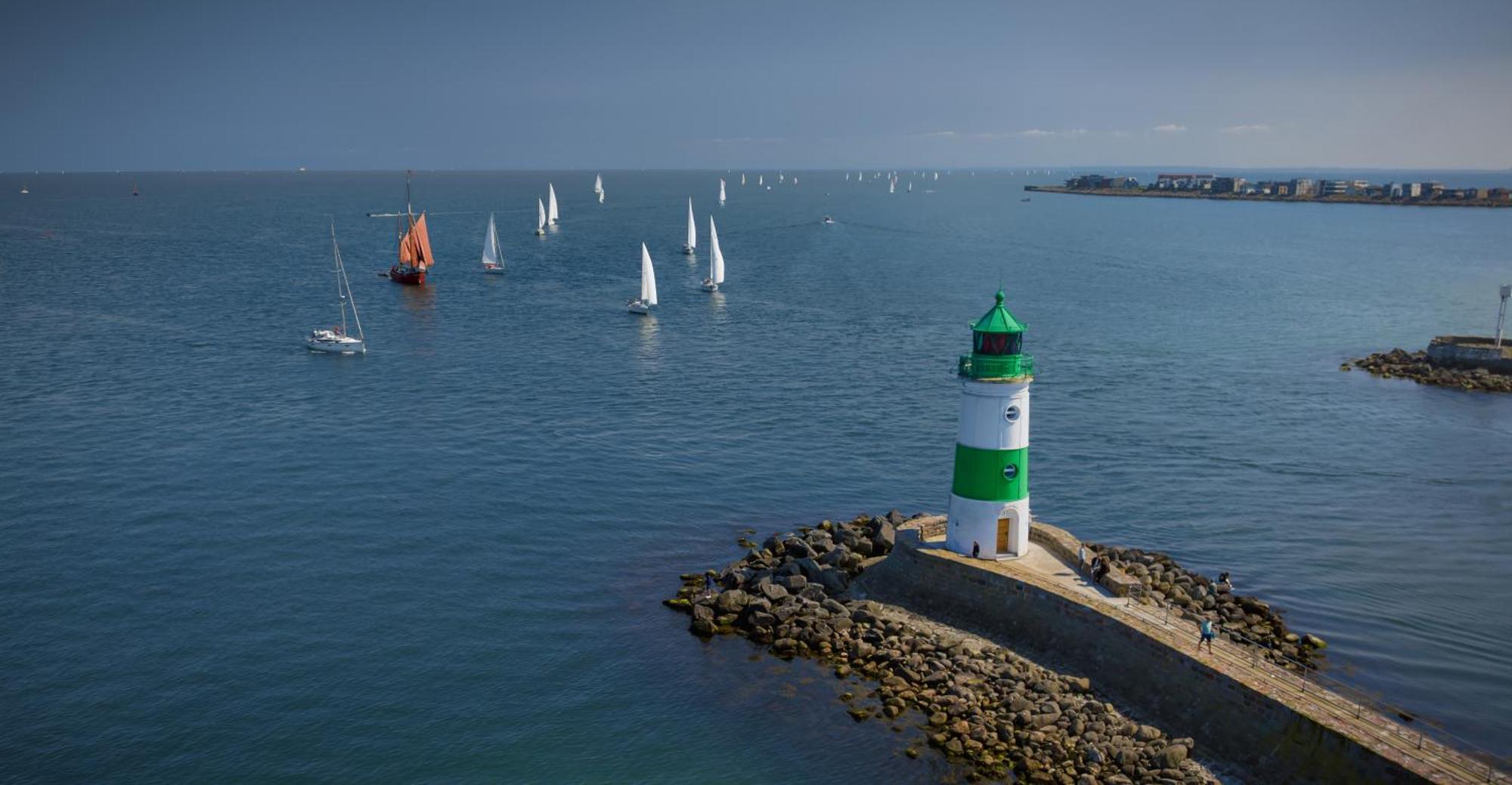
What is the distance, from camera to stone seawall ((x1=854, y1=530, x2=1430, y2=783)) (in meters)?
23.4

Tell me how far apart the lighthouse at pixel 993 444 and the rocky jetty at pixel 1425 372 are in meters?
51.9

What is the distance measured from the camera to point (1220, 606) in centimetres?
3303

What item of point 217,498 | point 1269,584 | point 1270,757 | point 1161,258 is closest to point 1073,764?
point 1270,757

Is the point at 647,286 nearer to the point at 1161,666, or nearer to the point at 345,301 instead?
the point at 345,301

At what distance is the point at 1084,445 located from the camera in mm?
53719

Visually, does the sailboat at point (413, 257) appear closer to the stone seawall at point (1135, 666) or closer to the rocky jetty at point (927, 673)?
the rocky jetty at point (927, 673)

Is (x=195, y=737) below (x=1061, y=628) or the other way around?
below

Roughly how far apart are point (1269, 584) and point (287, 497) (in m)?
38.9

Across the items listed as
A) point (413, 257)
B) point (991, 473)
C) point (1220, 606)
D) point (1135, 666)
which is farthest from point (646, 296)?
point (1135, 666)

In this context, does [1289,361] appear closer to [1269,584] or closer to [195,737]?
[1269,584]

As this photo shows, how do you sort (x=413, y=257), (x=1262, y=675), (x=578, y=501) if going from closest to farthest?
(x=1262, y=675)
(x=578, y=501)
(x=413, y=257)

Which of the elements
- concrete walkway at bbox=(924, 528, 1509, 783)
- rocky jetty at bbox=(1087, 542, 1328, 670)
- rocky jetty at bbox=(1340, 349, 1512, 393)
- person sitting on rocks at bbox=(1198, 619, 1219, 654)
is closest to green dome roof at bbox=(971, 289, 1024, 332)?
concrete walkway at bbox=(924, 528, 1509, 783)

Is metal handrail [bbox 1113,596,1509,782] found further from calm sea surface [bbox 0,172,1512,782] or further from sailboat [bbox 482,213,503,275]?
sailboat [bbox 482,213,503,275]

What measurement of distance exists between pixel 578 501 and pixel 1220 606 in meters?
25.4
